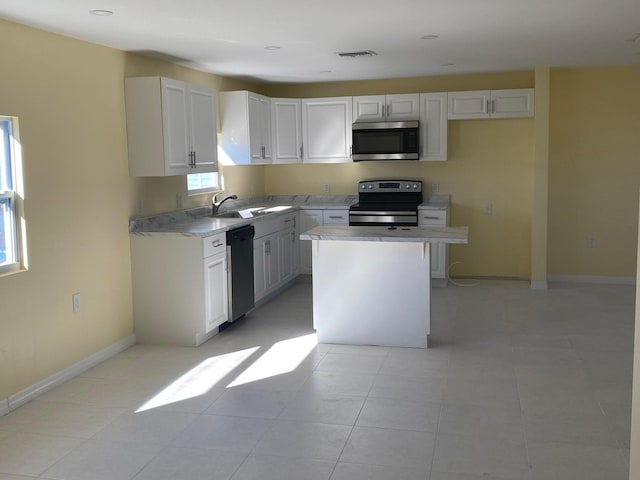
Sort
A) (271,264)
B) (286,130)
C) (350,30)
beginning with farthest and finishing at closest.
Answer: (286,130) < (271,264) < (350,30)

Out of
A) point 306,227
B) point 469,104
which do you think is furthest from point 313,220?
point 469,104

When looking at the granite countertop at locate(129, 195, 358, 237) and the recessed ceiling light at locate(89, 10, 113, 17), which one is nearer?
the recessed ceiling light at locate(89, 10, 113, 17)

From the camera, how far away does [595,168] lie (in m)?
6.88

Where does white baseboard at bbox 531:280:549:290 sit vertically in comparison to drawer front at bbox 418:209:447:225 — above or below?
below

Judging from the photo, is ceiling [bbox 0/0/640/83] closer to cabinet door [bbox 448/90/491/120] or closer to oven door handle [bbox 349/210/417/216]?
cabinet door [bbox 448/90/491/120]

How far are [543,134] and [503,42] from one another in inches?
74.6

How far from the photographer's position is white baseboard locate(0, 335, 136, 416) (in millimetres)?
3792

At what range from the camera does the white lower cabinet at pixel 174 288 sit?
4.92m

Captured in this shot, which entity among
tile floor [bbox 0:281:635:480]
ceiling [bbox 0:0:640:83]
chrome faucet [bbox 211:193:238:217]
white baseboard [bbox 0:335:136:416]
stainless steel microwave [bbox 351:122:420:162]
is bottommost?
tile floor [bbox 0:281:635:480]

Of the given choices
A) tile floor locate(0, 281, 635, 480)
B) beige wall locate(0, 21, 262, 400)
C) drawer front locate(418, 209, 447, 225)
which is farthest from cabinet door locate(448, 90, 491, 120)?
beige wall locate(0, 21, 262, 400)

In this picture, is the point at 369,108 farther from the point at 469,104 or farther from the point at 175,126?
the point at 175,126

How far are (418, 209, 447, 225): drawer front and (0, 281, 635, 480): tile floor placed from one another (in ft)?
5.41

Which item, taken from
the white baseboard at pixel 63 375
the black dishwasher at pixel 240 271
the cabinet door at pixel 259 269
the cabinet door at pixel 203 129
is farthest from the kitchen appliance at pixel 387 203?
the white baseboard at pixel 63 375

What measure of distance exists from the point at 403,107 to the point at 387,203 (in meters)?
1.08
